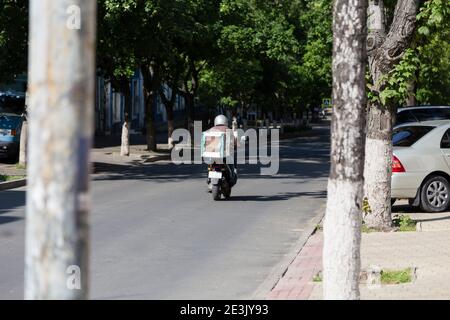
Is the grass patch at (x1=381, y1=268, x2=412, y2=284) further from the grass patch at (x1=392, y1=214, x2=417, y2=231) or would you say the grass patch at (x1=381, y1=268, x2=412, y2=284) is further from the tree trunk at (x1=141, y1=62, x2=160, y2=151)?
the tree trunk at (x1=141, y1=62, x2=160, y2=151)

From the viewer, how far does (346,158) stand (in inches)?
280

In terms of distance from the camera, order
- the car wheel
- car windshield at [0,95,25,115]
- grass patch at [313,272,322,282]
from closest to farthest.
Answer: grass patch at [313,272,322,282], the car wheel, car windshield at [0,95,25,115]

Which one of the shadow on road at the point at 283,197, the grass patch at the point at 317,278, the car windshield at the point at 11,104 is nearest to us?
the grass patch at the point at 317,278

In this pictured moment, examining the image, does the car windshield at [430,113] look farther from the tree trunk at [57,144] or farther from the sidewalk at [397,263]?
the tree trunk at [57,144]

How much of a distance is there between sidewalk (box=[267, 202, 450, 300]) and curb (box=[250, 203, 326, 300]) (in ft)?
0.20

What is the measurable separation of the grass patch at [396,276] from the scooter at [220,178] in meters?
7.95

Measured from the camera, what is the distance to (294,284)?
32.0 ft

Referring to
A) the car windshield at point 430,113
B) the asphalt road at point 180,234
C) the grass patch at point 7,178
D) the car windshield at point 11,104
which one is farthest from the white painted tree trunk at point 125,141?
the car windshield at point 430,113

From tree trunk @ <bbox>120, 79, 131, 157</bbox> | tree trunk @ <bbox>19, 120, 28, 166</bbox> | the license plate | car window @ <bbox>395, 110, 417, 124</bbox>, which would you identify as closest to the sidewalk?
the license plate

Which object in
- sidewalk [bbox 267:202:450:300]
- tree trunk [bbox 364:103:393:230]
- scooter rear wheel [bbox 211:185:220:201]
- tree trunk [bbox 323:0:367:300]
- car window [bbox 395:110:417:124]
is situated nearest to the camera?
tree trunk [bbox 323:0:367:300]

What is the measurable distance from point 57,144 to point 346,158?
4.04 m

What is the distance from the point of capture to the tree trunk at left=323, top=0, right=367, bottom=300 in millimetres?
7062

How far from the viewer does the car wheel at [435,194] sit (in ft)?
53.3
